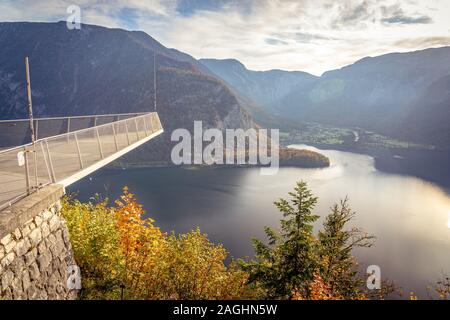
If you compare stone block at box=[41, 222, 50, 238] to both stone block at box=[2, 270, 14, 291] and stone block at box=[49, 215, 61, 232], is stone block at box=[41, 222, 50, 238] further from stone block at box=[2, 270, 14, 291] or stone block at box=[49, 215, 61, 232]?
stone block at box=[2, 270, 14, 291]

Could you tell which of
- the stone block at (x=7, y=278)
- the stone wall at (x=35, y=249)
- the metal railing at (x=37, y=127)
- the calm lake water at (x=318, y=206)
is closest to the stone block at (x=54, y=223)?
the stone wall at (x=35, y=249)

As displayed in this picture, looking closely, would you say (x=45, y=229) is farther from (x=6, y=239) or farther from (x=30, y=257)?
(x=6, y=239)

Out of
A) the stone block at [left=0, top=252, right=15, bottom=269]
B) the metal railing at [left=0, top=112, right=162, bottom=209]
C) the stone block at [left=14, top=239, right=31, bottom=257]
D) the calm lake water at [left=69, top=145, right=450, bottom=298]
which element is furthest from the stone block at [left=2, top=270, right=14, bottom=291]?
the calm lake water at [left=69, top=145, right=450, bottom=298]

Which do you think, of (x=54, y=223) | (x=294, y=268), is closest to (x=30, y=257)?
(x=54, y=223)

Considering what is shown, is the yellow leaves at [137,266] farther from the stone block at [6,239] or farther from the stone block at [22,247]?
the stone block at [6,239]

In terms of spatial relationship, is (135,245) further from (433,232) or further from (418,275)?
(433,232)

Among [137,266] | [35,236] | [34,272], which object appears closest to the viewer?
[34,272]
